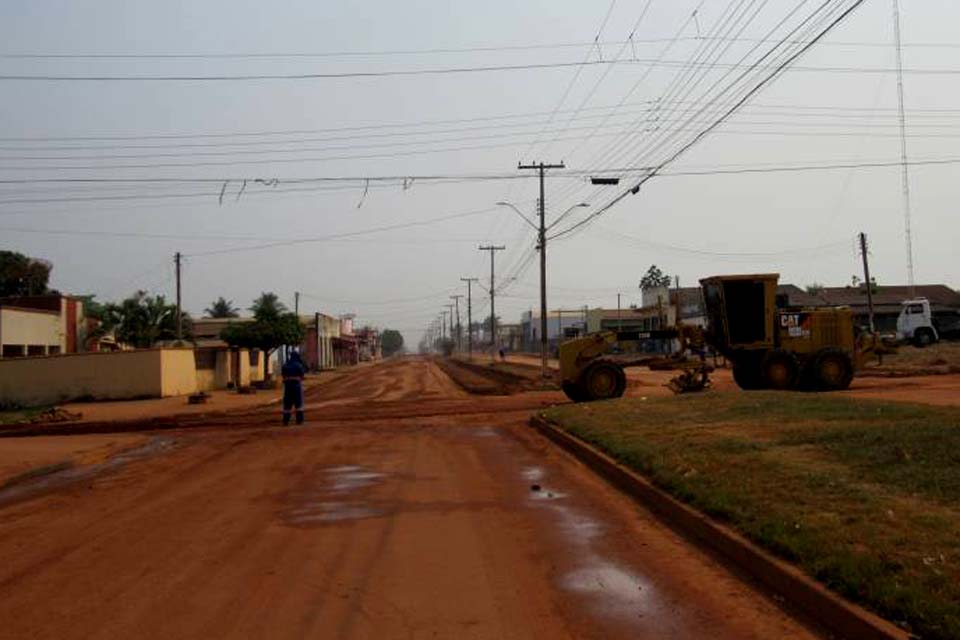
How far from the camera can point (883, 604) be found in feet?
19.5

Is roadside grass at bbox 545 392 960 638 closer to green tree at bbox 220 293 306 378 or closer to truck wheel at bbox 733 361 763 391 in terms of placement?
truck wheel at bbox 733 361 763 391

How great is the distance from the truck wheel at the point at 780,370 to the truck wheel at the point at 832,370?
0.76 meters

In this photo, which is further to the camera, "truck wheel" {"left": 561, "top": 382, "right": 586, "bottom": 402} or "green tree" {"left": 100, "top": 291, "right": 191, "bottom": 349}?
"green tree" {"left": 100, "top": 291, "right": 191, "bottom": 349}

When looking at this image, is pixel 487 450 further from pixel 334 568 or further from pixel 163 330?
pixel 163 330

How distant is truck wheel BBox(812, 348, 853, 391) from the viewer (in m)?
29.1

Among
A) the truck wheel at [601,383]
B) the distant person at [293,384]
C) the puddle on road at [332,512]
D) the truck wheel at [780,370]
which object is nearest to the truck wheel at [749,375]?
the truck wheel at [780,370]

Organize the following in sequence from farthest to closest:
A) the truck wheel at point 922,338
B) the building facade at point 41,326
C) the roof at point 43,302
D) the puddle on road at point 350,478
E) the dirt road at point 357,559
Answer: the roof at point 43,302 → the truck wheel at point 922,338 → the building facade at point 41,326 → the puddle on road at point 350,478 → the dirt road at point 357,559

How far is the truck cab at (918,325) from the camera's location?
58594 mm

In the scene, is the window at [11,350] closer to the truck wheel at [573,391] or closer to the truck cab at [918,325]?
the truck wheel at [573,391]

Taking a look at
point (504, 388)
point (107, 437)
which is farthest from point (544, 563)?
point (504, 388)

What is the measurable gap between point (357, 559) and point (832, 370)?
23621 mm

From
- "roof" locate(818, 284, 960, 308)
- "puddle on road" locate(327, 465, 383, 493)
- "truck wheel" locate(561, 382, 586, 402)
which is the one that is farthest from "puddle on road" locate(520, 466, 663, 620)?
"roof" locate(818, 284, 960, 308)

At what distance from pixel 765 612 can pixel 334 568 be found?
138 inches

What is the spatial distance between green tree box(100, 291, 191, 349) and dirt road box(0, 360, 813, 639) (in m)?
50.4
